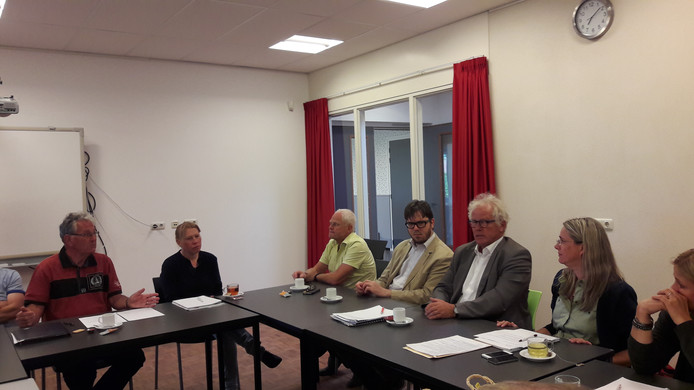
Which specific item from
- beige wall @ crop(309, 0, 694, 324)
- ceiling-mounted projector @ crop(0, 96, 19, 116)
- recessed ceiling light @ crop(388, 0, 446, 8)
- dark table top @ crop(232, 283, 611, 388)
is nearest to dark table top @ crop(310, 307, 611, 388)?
dark table top @ crop(232, 283, 611, 388)

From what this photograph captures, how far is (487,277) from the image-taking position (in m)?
2.92

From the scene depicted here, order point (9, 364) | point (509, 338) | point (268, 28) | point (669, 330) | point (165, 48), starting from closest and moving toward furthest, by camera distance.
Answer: point (669, 330), point (9, 364), point (509, 338), point (268, 28), point (165, 48)

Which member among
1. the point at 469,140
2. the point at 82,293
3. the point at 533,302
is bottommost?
the point at 533,302

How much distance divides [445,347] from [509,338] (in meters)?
0.30

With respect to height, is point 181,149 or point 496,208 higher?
point 181,149

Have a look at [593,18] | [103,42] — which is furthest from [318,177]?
[593,18]

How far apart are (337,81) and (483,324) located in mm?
4269

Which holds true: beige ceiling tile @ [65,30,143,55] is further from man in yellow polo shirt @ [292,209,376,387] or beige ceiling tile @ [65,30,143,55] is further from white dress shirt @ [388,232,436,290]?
white dress shirt @ [388,232,436,290]

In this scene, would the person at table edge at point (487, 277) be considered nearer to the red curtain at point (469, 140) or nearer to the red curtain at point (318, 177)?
the red curtain at point (469, 140)

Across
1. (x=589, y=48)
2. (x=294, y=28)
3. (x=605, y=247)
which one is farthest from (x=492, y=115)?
(x=605, y=247)

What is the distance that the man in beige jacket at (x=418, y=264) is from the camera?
3283mm

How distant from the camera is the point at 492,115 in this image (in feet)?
15.2

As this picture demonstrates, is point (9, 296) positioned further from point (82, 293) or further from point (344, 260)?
point (344, 260)

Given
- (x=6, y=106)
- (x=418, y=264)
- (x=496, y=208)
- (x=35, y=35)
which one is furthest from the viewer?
(x=35, y=35)
